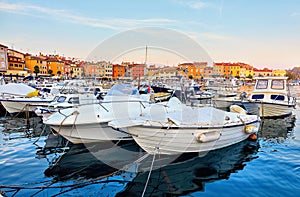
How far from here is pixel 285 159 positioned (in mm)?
7277

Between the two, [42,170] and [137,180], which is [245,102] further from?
[42,170]

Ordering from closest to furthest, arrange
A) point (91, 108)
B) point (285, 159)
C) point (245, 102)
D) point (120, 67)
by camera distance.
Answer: point (285, 159)
point (91, 108)
point (245, 102)
point (120, 67)

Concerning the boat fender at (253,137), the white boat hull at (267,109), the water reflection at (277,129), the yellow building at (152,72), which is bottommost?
the water reflection at (277,129)

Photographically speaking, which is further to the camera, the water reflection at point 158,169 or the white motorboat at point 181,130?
the white motorboat at point 181,130

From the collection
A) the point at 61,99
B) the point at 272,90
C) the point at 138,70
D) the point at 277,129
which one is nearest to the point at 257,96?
the point at 272,90

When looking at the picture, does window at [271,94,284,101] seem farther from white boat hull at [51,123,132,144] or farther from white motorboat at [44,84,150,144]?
white boat hull at [51,123,132,144]

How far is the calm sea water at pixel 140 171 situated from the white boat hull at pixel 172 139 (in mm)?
497

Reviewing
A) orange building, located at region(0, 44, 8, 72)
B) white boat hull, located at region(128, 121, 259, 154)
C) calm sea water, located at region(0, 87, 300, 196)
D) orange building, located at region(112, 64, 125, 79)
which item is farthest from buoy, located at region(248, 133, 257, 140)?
orange building, located at region(112, 64, 125, 79)

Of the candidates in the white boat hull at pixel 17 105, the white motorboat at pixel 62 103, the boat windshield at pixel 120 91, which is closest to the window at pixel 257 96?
the boat windshield at pixel 120 91

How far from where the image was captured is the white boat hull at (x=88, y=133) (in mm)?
7770

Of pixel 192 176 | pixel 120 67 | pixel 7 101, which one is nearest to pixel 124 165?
pixel 192 176

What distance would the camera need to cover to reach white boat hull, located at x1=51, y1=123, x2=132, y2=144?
7.77 metres

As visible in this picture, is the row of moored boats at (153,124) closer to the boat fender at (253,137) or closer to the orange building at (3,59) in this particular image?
the boat fender at (253,137)

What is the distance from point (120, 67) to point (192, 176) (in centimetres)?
8319
